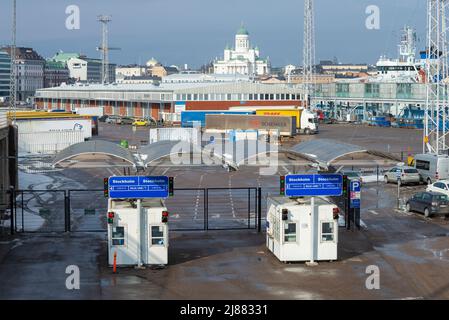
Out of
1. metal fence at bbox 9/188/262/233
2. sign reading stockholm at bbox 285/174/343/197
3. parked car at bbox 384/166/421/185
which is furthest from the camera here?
parked car at bbox 384/166/421/185

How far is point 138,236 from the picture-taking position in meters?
18.9

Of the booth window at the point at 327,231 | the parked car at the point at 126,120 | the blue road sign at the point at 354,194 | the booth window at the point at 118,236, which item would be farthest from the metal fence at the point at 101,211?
the parked car at the point at 126,120

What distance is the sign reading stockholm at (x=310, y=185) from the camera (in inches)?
777

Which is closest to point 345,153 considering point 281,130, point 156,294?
point 156,294

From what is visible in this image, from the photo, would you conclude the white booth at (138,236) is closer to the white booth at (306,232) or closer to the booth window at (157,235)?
the booth window at (157,235)

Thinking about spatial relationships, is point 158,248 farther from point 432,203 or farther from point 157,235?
point 432,203

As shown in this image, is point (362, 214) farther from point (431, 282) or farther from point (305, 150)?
point (431, 282)

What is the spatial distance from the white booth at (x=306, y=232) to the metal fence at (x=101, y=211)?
152 inches

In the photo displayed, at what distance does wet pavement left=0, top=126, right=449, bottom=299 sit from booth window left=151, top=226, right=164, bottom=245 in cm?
65

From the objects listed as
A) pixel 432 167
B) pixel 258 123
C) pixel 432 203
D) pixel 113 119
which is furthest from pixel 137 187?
pixel 113 119

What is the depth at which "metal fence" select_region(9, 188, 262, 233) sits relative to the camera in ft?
79.8

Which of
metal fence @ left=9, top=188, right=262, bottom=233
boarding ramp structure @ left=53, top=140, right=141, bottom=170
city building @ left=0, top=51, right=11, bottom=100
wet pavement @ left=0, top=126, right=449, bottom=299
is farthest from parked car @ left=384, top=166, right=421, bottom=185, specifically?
city building @ left=0, top=51, right=11, bottom=100

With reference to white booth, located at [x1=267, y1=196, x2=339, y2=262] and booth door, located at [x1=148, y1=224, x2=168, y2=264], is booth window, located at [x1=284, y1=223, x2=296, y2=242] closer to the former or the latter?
white booth, located at [x1=267, y1=196, x2=339, y2=262]
